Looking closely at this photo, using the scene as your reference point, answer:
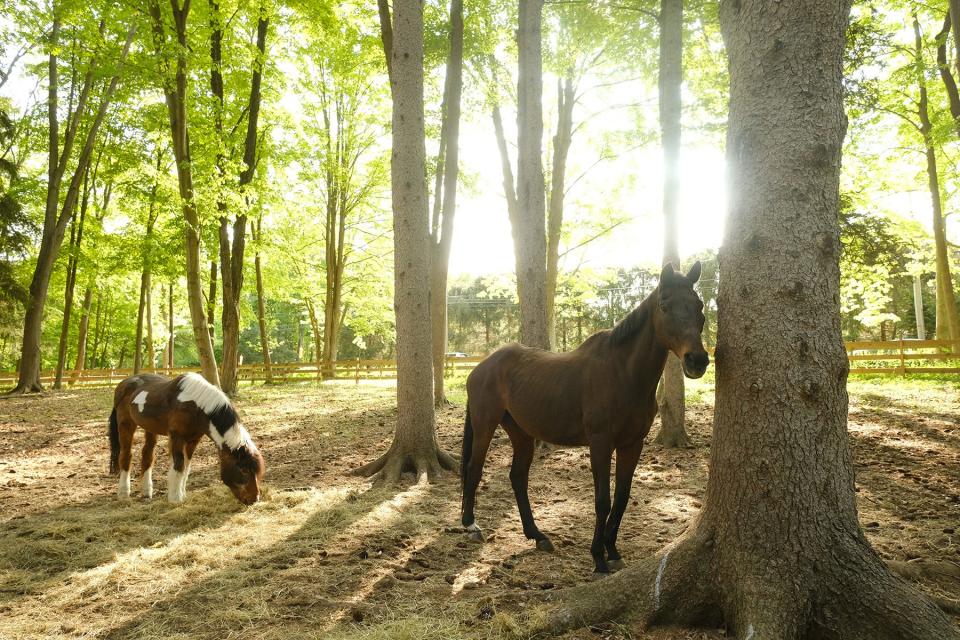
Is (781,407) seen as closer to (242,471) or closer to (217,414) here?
(242,471)

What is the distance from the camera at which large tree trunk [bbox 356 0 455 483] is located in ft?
A: 24.2

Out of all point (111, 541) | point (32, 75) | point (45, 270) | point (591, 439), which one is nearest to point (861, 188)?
point (591, 439)

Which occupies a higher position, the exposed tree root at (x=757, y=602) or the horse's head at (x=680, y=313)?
the horse's head at (x=680, y=313)

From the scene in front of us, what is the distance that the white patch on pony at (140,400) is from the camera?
6.04m

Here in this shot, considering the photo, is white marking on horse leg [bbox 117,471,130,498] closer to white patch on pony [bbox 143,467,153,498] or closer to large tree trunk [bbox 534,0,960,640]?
white patch on pony [bbox 143,467,153,498]

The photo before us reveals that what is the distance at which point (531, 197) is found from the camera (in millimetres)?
8656

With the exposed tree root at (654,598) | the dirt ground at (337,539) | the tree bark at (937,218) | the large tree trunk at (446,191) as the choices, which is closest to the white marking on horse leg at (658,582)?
the exposed tree root at (654,598)

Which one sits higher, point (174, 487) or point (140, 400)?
point (140, 400)

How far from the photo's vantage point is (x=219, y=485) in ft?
21.9

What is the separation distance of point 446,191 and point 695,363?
401 inches

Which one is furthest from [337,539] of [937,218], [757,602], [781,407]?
[937,218]

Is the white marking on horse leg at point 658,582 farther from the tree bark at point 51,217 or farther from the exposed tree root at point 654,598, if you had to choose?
the tree bark at point 51,217

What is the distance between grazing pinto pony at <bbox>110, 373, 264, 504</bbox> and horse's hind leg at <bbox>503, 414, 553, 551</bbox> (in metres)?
2.89

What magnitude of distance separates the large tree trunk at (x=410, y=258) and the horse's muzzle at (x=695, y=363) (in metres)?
4.65
